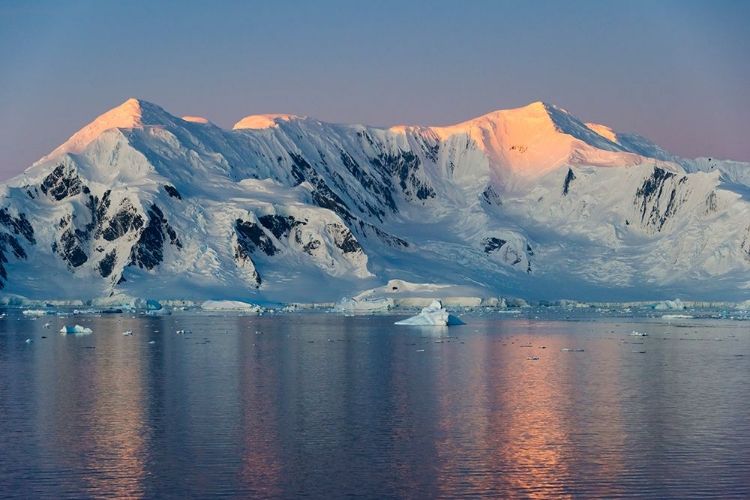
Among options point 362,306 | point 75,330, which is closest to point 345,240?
point 362,306

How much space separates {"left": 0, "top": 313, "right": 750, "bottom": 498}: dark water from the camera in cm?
3338

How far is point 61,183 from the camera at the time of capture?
18700 cm

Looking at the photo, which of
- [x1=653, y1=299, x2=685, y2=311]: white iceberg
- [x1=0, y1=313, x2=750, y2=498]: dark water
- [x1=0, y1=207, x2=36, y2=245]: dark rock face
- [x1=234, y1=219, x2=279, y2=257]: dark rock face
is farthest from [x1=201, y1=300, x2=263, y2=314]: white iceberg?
[x1=0, y1=313, x2=750, y2=498]: dark water

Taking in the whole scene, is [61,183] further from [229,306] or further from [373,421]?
[373,421]

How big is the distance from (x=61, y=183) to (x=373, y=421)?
153m

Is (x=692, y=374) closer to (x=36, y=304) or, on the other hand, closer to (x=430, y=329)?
(x=430, y=329)

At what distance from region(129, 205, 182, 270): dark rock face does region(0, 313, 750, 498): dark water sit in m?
93.0

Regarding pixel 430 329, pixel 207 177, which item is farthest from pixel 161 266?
pixel 430 329

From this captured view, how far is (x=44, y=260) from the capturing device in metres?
176

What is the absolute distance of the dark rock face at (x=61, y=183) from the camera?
186250mm

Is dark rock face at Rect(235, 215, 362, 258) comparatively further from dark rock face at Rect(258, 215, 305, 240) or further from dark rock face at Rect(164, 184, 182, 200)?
dark rock face at Rect(164, 184, 182, 200)

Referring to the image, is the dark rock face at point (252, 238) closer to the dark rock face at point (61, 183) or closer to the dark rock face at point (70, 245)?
the dark rock face at point (70, 245)

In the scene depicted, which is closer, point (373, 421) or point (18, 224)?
point (373, 421)

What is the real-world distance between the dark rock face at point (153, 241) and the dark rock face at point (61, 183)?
19.0 metres
